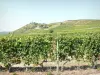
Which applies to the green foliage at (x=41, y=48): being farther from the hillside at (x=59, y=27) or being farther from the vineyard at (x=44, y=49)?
the hillside at (x=59, y=27)

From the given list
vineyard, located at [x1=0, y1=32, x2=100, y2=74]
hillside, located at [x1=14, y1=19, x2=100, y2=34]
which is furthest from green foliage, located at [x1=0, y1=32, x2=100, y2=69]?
hillside, located at [x1=14, y1=19, x2=100, y2=34]

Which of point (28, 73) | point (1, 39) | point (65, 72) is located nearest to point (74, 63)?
point (65, 72)

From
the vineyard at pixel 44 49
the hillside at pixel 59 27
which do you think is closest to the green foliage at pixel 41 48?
the vineyard at pixel 44 49

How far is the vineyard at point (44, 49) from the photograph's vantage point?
17.8 meters

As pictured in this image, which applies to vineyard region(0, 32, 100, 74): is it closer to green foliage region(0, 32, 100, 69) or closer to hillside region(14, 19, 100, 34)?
green foliage region(0, 32, 100, 69)

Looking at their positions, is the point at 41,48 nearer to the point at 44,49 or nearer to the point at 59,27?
the point at 44,49

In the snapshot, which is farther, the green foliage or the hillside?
the hillside

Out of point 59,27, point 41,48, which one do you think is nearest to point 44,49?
point 41,48

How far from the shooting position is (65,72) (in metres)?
17.2

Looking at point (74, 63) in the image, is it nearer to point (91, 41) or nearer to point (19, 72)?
point (91, 41)

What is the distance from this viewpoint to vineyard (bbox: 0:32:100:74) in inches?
699

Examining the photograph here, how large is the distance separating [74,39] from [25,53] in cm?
373

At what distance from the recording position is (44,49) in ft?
59.4

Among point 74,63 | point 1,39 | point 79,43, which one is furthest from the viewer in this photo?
point 74,63
